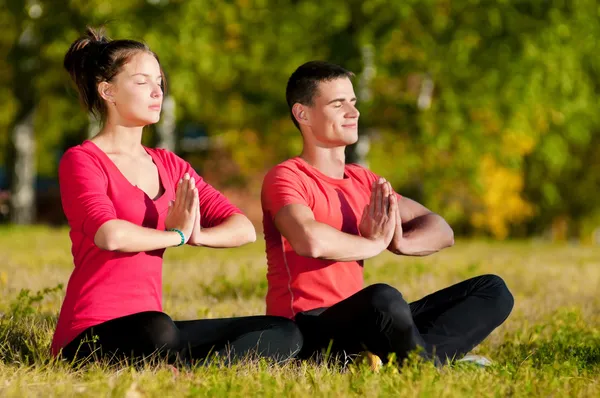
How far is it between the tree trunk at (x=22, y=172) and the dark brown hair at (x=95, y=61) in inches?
743

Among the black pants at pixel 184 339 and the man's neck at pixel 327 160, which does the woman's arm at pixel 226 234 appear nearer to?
the black pants at pixel 184 339

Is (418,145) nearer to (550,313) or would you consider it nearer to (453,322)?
(550,313)

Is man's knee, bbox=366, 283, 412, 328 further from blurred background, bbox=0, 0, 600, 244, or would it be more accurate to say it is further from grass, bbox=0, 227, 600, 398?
blurred background, bbox=0, 0, 600, 244

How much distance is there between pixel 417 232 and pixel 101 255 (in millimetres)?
1730

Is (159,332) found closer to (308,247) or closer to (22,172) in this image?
(308,247)

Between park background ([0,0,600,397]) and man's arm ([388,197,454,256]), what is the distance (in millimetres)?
782

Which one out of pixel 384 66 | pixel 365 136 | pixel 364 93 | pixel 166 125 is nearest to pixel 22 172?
pixel 166 125

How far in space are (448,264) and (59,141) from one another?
78.2 feet

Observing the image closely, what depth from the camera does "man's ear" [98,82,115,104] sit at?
15.6ft

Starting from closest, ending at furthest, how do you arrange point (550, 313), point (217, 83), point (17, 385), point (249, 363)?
point (17, 385)
point (249, 363)
point (550, 313)
point (217, 83)

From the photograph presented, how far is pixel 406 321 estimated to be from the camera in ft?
15.3

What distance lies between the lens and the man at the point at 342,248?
472 cm

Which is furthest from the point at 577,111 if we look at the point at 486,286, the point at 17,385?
the point at 17,385

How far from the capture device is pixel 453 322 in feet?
16.6
